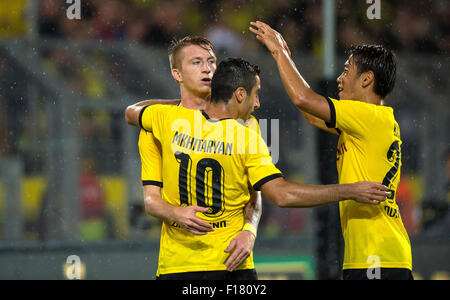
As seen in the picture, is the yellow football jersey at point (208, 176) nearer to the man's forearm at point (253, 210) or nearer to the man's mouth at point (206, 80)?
the man's forearm at point (253, 210)

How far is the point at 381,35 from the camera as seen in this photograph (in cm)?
668

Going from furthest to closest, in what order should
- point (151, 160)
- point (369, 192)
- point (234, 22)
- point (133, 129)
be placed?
point (234, 22), point (133, 129), point (151, 160), point (369, 192)

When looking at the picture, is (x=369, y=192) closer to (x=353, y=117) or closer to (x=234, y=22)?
(x=353, y=117)

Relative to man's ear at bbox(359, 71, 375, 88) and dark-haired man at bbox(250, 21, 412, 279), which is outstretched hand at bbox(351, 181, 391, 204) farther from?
man's ear at bbox(359, 71, 375, 88)

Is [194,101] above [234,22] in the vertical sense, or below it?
below

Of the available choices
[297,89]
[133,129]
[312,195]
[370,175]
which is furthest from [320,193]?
[133,129]

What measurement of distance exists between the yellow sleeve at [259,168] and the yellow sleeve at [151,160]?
0.37 meters

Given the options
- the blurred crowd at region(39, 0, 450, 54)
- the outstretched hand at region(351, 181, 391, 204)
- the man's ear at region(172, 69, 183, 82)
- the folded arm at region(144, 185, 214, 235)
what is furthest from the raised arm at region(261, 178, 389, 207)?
the blurred crowd at region(39, 0, 450, 54)

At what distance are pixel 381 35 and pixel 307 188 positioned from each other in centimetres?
463

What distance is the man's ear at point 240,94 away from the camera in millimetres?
2484

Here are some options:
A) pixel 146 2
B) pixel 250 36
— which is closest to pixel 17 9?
pixel 146 2

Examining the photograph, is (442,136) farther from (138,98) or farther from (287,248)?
(138,98)

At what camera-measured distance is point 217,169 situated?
249cm

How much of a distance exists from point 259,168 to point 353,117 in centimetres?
40
